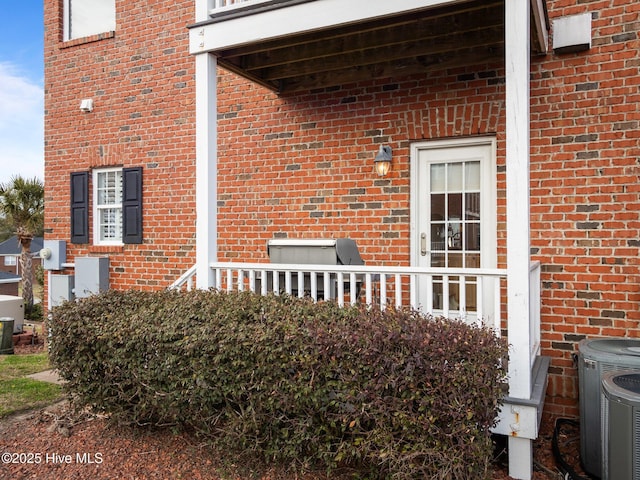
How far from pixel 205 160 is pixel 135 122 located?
294 centimetres

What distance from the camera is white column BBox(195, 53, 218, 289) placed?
4.41m

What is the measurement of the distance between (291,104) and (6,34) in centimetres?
1558

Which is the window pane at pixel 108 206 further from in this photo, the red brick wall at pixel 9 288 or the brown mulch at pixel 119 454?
the red brick wall at pixel 9 288

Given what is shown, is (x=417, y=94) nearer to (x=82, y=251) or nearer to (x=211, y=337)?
(x=211, y=337)

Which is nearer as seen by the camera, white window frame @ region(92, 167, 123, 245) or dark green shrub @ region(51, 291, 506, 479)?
dark green shrub @ region(51, 291, 506, 479)

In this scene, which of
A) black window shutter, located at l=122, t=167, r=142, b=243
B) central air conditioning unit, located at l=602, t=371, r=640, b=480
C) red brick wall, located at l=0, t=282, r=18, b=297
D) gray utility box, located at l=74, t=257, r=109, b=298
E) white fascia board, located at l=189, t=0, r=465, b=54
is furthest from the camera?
red brick wall, located at l=0, t=282, r=18, b=297

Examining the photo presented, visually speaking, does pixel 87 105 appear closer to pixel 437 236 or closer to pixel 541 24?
pixel 437 236

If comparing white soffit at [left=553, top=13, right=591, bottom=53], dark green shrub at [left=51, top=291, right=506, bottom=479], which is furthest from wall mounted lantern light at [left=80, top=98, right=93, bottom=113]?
white soffit at [left=553, top=13, right=591, bottom=53]

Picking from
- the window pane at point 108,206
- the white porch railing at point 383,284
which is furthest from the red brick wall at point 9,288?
the white porch railing at point 383,284

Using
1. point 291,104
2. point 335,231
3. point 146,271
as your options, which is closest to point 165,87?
point 291,104

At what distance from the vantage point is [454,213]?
4.98m

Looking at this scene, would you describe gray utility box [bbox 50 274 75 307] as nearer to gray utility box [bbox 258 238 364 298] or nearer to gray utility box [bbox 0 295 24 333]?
gray utility box [bbox 0 295 24 333]

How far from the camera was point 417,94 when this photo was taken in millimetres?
5043

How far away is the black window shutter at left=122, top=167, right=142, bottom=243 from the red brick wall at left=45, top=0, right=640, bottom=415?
0.39ft
